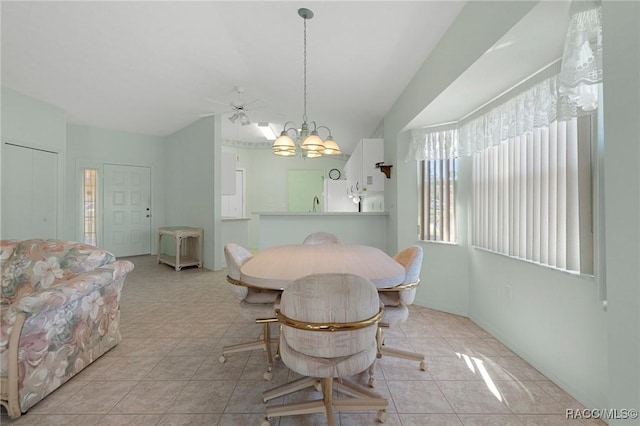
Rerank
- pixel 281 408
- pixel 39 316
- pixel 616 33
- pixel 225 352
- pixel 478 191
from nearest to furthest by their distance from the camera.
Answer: pixel 616 33 → pixel 281 408 → pixel 39 316 → pixel 225 352 → pixel 478 191

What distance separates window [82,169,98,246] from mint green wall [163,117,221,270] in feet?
4.05

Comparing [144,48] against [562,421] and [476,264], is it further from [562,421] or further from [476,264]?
[562,421]

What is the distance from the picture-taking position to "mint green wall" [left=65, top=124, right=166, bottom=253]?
5.12 metres

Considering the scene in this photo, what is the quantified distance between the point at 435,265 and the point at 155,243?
5872 millimetres

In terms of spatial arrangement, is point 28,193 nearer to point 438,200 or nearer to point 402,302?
point 402,302

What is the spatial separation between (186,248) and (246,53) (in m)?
4.10

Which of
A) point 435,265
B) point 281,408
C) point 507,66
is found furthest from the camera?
point 435,265

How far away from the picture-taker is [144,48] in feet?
8.96

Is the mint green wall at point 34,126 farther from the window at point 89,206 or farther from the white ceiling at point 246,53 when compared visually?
the window at point 89,206

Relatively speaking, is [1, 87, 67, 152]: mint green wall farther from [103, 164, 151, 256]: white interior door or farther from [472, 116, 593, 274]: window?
[472, 116, 593, 274]: window

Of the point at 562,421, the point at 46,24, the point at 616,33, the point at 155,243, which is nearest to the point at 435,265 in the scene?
the point at 562,421

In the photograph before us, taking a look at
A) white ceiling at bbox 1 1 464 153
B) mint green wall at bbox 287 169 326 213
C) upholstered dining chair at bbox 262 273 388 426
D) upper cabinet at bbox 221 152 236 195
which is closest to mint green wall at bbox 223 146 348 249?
mint green wall at bbox 287 169 326 213

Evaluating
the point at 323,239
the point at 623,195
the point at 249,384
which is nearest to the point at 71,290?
the point at 249,384

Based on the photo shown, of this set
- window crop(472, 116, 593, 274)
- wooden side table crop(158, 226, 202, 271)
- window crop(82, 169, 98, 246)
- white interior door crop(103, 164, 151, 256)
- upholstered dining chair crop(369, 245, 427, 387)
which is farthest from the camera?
white interior door crop(103, 164, 151, 256)
